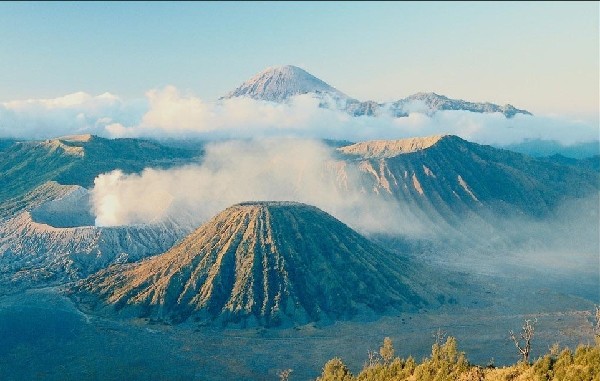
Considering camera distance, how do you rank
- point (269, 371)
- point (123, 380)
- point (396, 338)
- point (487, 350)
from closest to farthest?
point (123, 380)
point (269, 371)
point (487, 350)
point (396, 338)

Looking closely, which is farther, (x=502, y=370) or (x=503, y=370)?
(x=502, y=370)

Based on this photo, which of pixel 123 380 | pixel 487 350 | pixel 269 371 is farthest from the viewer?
pixel 487 350

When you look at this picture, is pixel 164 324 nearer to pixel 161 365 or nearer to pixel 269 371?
pixel 161 365

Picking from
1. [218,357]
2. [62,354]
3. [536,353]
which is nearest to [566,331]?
[536,353]

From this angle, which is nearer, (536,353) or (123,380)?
(123,380)

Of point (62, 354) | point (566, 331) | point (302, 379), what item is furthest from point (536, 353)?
point (62, 354)

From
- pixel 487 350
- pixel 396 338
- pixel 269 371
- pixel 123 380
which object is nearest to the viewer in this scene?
pixel 123 380

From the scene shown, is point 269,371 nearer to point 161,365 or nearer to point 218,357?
point 218,357

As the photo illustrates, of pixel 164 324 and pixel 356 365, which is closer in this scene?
pixel 356 365

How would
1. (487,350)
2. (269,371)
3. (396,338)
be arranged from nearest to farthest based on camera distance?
(269,371)
(487,350)
(396,338)
